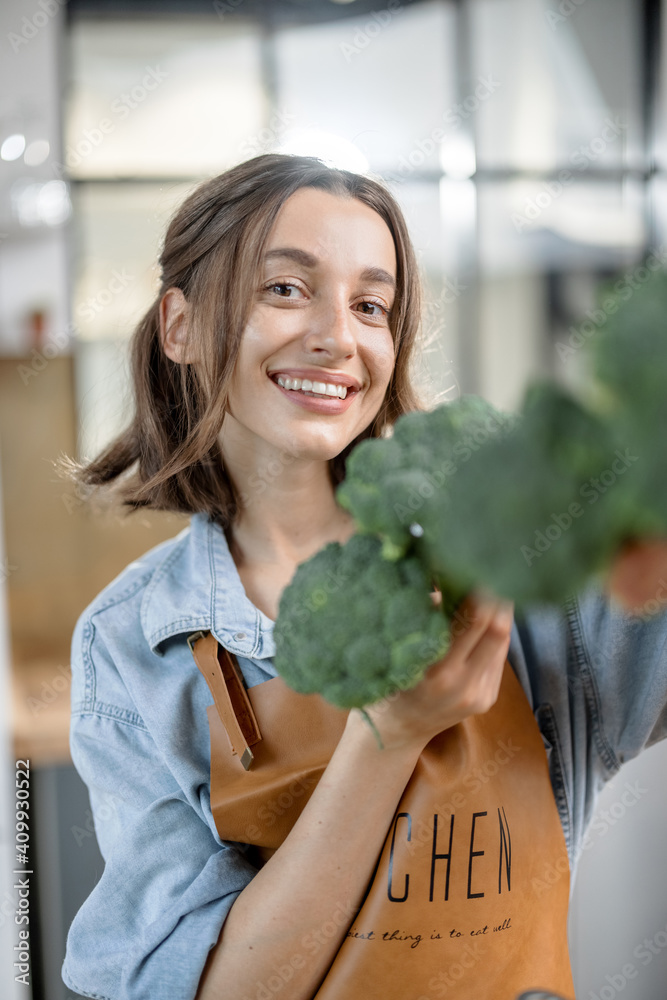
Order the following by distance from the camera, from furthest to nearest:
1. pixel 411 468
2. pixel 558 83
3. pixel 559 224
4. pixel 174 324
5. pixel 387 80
Answer: pixel 559 224 → pixel 558 83 → pixel 387 80 → pixel 174 324 → pixel 411 468

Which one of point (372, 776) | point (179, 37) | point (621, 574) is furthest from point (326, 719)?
point (179, 37)

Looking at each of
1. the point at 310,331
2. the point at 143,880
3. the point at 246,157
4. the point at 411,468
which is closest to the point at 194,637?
the point at 143,880

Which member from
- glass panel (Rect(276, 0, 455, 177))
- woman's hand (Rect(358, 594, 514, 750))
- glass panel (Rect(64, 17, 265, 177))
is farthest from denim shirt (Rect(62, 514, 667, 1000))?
glass panel (Rect(276, 0, 455, 177))

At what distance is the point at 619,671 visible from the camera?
2.78ft

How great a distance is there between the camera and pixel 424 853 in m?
0.79

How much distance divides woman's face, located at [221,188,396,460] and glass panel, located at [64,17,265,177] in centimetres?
235

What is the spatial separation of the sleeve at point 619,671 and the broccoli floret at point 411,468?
379 millimetres

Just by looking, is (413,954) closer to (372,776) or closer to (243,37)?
(372,776)

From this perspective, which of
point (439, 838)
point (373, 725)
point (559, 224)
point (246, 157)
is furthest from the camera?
point (559, 224)

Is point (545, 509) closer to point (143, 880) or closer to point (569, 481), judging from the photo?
point (569, 481)

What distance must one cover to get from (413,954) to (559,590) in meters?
0.58

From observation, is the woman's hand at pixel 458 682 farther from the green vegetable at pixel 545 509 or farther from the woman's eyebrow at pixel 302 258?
the woman's eyebrow at pixel 302 258

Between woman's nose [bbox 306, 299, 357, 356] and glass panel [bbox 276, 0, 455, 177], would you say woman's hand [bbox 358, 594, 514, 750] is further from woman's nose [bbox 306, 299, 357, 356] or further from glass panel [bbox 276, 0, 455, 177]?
glass panel [bbox 276, 0, 455, 177]

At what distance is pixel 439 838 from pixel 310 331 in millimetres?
538
